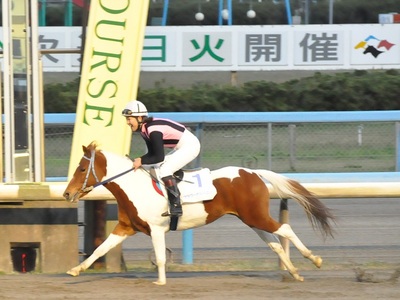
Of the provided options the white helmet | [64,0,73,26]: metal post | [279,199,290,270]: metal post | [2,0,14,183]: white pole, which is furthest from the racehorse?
[64,0,73,26]: metal post

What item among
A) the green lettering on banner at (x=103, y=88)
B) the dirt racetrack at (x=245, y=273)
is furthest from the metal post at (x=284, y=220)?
the green lettering on banner at (x=103, y=88)

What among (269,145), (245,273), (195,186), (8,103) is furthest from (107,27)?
(269,145)

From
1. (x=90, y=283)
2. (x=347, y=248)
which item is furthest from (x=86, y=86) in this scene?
(x=347, y=248)

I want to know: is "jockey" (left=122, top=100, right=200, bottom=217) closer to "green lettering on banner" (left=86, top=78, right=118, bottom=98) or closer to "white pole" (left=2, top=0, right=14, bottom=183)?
"green lettering on banner" (left=86, top=78, right=118, bottom=98)

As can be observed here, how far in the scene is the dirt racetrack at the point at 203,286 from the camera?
297 inches

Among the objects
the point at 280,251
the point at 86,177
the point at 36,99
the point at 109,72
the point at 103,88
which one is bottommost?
the point at 280,251

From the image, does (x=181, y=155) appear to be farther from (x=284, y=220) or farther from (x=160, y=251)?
(x=284, y=220)

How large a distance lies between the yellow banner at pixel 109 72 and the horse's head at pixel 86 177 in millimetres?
1321

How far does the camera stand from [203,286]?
796 cm

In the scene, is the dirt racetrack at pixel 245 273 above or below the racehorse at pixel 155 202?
below

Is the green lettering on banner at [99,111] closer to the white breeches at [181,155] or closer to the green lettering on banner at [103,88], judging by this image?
the green lettering on banner at [103,88]

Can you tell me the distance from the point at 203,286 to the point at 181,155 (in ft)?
3.59

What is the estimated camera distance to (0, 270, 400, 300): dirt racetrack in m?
7.54

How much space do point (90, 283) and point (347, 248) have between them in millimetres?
3362
